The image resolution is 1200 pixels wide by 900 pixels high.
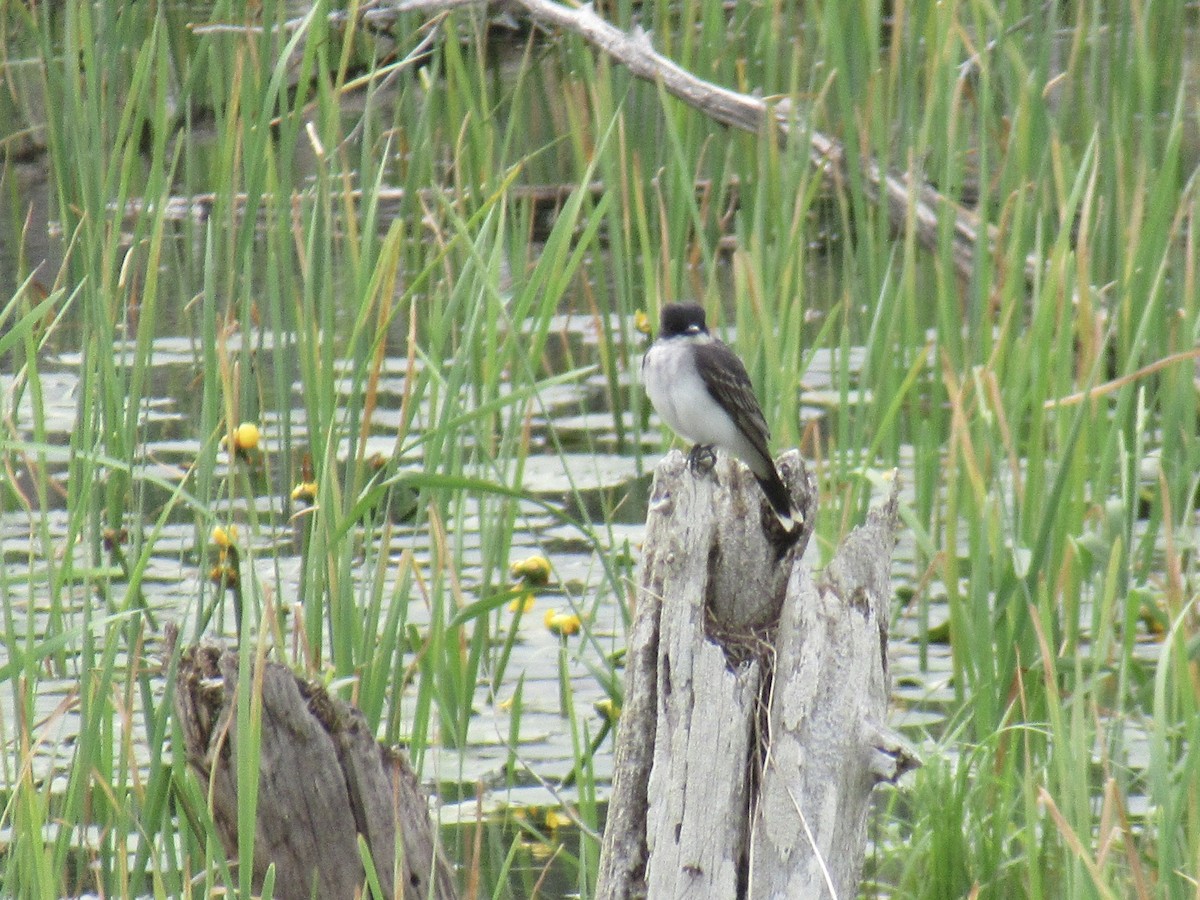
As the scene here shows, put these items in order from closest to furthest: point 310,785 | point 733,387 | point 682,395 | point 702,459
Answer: point 310,785
point 702,459
point 733,387
point 682,395

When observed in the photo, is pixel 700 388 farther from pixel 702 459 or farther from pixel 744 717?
pixel 744 717

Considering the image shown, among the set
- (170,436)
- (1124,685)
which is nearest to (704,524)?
(1124,685)

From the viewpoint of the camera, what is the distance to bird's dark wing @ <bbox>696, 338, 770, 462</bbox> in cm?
366

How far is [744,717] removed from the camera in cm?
253

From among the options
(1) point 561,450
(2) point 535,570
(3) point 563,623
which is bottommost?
(3) point 563,623

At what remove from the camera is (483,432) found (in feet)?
12.1

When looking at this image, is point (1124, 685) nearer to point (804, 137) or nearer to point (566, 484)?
point (804, 137)

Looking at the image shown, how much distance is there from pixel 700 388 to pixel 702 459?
57 centimetres

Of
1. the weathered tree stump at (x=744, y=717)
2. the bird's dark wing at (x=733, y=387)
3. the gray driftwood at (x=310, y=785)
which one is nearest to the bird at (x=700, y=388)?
the bird's dark wing at (x=733, y=387)

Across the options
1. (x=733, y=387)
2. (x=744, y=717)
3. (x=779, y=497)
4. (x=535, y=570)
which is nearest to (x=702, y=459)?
(x=779, y=497)

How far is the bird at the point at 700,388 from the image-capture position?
144 inches

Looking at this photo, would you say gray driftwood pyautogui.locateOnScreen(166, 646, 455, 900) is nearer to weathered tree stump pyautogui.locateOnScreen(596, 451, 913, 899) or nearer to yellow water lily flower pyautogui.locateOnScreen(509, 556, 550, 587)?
weathered tree stump pyautogui.locateOnScreen(596, 451, 913, 899)

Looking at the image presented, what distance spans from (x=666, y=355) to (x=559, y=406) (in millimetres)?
2423

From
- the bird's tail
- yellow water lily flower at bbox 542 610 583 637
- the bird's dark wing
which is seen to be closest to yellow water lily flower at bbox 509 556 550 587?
yellow water lily flower at bbox 542 610 583 637
